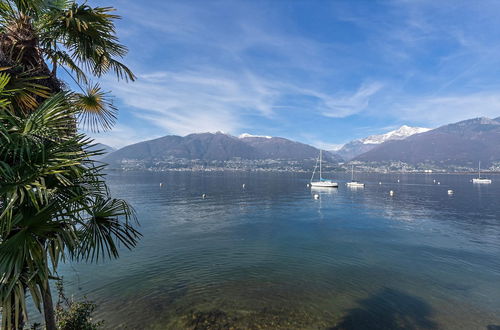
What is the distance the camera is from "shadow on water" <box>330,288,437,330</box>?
13641 millimetres

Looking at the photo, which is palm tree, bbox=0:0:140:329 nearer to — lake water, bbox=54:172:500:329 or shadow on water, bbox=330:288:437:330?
lake water, bbox=54:172:500:329

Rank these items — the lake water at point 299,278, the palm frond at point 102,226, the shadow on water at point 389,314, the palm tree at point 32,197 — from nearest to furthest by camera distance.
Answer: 1. the palm tree at point 32,197
2. the palm frond at point 102,226
3. the shadow on water at point 389,314
4. the lake water at point 299,278

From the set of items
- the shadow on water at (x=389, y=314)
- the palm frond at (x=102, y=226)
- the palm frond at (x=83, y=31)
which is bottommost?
the shadow on water at (x=389, y=314)

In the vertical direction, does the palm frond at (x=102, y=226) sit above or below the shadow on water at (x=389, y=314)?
above

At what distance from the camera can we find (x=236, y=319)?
44.9 ft

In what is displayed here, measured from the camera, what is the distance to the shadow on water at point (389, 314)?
537 inches

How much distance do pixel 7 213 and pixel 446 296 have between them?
24.7m

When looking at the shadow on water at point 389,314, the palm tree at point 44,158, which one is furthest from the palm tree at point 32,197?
the shadow on water at point 389,314

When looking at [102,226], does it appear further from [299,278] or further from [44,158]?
[299,278]

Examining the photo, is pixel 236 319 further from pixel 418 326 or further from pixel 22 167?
pixel 22 167

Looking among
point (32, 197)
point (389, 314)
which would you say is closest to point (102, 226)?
point (32, 197)

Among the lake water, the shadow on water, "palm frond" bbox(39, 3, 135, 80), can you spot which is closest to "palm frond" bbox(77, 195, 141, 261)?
"palm frond" bbox(39, 3, 135, 80)

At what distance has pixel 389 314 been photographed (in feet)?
48.6

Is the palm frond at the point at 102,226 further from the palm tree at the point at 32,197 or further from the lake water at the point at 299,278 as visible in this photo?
the lake water at the point at 299,278
